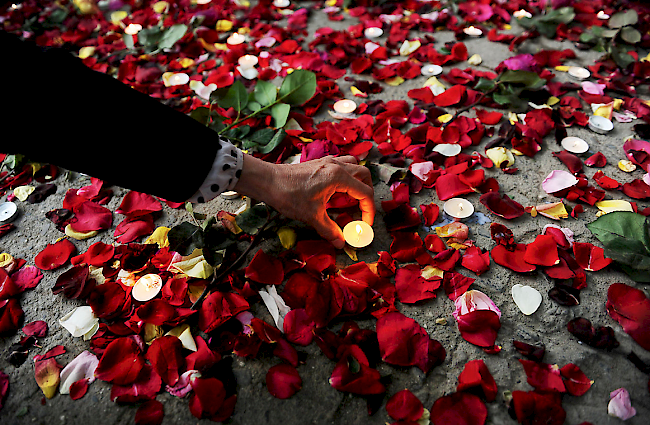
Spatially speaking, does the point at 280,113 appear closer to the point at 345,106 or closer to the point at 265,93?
the point at 265,93

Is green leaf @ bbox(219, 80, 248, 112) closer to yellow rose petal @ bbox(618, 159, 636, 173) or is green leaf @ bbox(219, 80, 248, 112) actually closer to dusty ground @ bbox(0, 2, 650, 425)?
dusty ground @ bbox(0, 2, 650, 425)

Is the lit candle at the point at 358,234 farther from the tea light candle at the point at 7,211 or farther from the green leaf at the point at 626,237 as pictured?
the tea light candle at the point at 7,211

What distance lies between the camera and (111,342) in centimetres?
87

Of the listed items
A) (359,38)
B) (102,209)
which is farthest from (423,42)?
(102,209)

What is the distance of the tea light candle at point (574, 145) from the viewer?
4.10ft

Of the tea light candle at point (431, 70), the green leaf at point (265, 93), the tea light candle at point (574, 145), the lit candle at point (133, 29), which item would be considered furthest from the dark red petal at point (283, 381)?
the lit candle at point (133, 29)

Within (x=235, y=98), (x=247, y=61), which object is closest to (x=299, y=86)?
(x=235, y=98)

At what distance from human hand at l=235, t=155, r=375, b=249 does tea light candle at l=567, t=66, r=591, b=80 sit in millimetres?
1139

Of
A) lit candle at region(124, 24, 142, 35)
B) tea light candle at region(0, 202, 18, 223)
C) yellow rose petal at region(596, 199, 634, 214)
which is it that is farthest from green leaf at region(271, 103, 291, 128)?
lit candle at region(124, 24, 142, 35)

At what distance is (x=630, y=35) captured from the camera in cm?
163

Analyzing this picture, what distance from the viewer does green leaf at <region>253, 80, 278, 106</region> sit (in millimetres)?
1353

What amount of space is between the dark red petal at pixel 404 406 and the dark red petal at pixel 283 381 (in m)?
0.19

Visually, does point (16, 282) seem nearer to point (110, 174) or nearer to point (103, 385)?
point (103, 385)

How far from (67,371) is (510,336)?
0.96m
